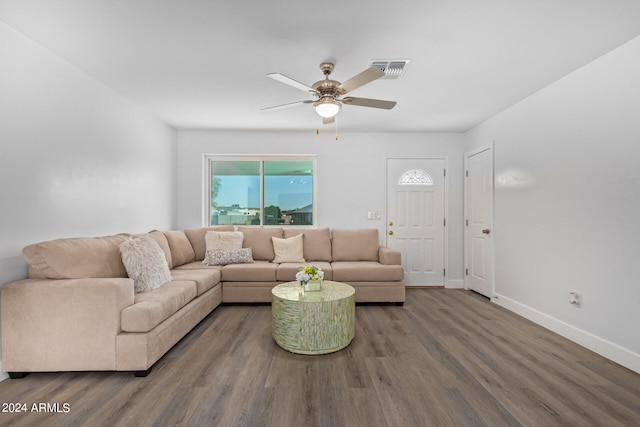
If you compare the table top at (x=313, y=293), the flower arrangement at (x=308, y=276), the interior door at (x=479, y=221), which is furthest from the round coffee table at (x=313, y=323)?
the interior door at (x=479, y=221)

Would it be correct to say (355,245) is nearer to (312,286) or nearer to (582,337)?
(312,286)

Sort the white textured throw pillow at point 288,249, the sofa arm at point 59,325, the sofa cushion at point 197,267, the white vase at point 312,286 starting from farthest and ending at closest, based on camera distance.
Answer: the white textured throw pillow at point 288,249
the sofa cushion at point 197,267
the white vase at point 312,286
the sofa arm at point 59,325

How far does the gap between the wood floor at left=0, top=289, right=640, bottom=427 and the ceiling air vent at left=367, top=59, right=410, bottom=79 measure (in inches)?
99.1

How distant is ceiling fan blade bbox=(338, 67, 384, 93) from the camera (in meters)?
2.15

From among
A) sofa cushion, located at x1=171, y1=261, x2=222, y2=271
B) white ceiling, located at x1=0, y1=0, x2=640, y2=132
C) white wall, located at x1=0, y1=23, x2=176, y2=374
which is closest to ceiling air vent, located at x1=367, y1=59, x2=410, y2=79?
white ceiling, located at x1=0, y1=0, x2=640, y2=132

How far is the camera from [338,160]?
501cm

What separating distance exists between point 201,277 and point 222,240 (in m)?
1.09

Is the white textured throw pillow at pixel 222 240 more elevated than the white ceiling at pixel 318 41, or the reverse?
the white ceiling at pixel 318 41

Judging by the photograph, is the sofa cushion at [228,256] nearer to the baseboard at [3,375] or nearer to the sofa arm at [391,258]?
the sofa arm at [391,258]

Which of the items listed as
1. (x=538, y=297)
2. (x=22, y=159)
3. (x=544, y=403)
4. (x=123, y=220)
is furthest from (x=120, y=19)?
(x=538, y=297)

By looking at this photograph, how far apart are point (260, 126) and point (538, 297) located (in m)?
4.25

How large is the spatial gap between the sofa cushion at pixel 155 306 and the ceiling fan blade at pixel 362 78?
2.26 m

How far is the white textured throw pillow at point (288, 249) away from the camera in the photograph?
4.41 metres

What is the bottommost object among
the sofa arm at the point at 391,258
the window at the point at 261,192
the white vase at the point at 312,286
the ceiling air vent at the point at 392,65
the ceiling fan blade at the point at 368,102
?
the white vase at the point at 312,286
